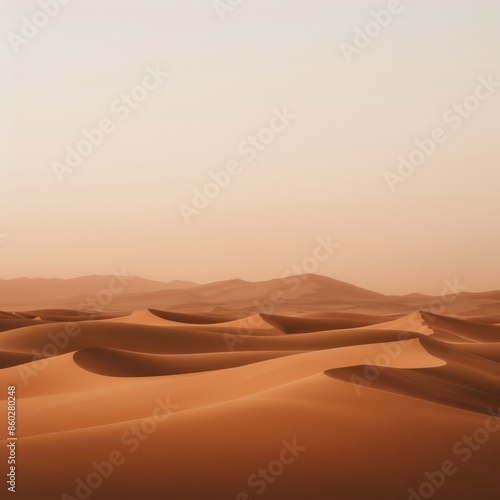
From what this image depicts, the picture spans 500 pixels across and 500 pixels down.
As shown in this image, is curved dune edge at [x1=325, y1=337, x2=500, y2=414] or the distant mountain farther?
the distant mountain

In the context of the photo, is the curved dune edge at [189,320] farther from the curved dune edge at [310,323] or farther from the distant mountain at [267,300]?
the distant mountain at [267,300]

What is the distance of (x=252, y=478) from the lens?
231 inches

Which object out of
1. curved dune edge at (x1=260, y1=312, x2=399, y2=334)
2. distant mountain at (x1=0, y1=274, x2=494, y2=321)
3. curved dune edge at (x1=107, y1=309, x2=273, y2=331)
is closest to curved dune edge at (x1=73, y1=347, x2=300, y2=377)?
curved dune edge at (x1=107, y1=309, x2=273, y2=331)

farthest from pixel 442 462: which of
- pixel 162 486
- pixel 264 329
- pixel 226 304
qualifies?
pixel 226 304

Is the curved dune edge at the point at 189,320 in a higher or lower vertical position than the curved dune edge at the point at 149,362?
higher

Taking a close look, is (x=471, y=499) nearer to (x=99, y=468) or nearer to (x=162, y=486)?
(x=162, y=486)

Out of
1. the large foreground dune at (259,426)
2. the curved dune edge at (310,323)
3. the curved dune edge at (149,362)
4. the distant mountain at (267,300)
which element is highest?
the distant mountain at (267,300)

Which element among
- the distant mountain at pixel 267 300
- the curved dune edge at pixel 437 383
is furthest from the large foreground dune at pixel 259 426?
the distant mountain at pixel 267 300

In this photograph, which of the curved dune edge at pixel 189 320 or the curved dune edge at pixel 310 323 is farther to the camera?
the curved dune edge at pixel 310 323

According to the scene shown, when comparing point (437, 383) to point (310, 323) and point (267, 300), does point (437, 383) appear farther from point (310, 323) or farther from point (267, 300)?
point (267, 300)

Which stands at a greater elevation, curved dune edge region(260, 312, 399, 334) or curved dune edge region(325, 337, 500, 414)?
curved dune edge region(260, 312, 399, 334)

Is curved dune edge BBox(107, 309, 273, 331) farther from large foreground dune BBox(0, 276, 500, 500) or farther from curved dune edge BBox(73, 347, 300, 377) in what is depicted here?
large foreground dune BBox(0, 276, 500, 500)

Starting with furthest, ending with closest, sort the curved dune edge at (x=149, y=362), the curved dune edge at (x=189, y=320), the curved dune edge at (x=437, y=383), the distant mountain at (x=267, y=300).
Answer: the distant mountain at (x=267, y=300), the curved dune edge at (x=189, y=320), the curved dune edge at (x=149, y=362), the curved dune edge at (x=437, y=383)

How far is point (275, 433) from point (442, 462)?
140cm
